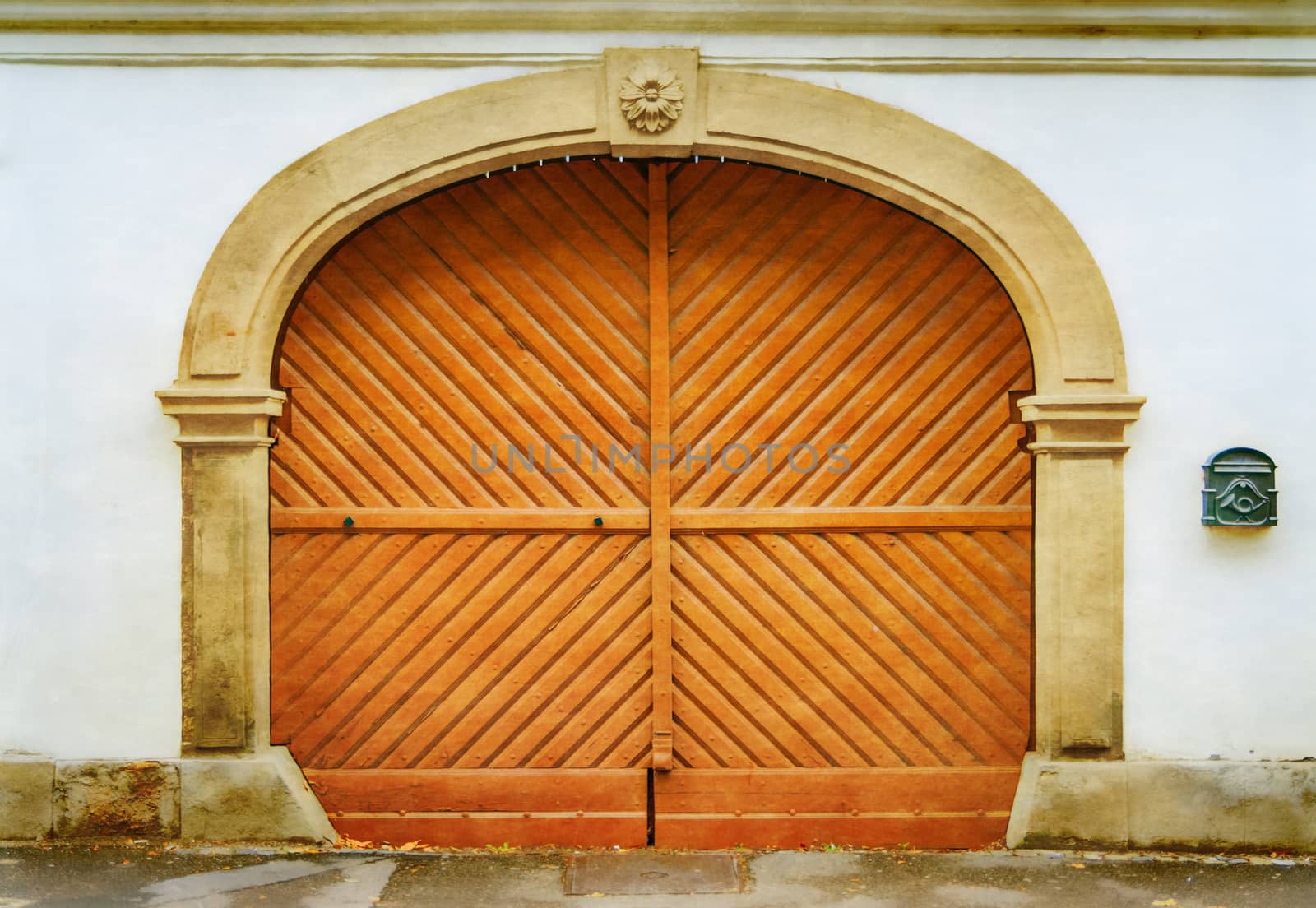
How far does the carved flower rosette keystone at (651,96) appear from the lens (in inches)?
175

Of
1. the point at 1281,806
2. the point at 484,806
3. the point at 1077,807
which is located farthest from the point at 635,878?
the point at 1281,806

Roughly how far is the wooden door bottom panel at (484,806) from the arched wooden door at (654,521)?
0.01 metres

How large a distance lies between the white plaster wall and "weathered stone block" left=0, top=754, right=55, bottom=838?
85 mm

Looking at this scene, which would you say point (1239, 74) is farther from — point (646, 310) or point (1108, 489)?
point (646, 310)

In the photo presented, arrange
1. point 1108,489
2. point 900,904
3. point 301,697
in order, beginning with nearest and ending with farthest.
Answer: point 900,904 → point 1108,489 → point 301,697

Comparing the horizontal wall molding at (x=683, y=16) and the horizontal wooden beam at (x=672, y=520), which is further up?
the horizontal wall molding at (x=683, y=16)

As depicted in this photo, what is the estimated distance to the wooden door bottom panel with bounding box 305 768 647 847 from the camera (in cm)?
471

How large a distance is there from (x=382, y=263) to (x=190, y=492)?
120 centimetres

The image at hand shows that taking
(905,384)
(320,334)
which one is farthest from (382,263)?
(905,384)

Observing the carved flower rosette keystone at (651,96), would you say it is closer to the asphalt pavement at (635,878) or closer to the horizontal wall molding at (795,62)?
the horizontal wall molding at (795,62)

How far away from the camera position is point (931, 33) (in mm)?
4500

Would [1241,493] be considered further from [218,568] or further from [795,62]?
[218,568]

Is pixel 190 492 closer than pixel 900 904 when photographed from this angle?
No

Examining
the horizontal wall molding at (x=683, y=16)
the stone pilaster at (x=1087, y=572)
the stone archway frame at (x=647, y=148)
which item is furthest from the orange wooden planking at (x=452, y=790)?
the horizontal wall molding at (x=683, y=16)
